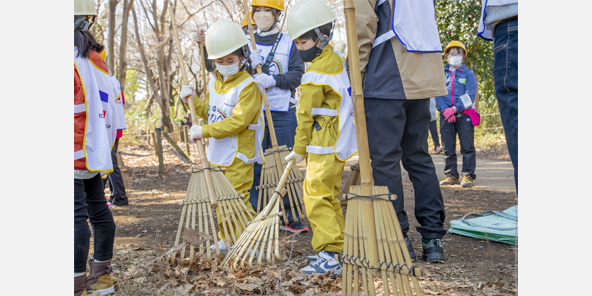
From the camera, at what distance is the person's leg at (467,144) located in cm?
686

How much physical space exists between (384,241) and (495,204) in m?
3.50

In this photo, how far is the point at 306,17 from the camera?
3.11m

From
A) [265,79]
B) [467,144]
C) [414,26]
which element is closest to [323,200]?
[414,26]

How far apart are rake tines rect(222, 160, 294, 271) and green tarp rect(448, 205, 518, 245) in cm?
144

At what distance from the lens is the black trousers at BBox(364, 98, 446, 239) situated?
310 centimetres

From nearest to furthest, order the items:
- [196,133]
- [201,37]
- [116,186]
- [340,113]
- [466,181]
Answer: [340,113] < [196,133] < [201,37] < [116,186] < [466,181]

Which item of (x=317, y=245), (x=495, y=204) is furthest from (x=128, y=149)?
(x=317, y=245)

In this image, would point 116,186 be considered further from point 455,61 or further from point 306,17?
point 455,61

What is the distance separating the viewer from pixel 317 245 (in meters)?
3.14

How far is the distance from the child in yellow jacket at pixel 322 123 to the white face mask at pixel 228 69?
71 centimetres

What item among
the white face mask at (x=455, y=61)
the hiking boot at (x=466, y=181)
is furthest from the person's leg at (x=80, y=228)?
the white face mask at (x=455, y=61)

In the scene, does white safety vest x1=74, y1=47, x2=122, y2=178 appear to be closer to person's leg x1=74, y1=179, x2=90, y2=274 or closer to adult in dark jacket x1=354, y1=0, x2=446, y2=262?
person's leg x1=74, y1=179, x2=90, y2=274

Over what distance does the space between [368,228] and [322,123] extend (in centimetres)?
99

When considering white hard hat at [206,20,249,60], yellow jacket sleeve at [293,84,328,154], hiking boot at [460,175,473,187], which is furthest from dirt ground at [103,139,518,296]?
hiking boot at [460,175,473,187]
